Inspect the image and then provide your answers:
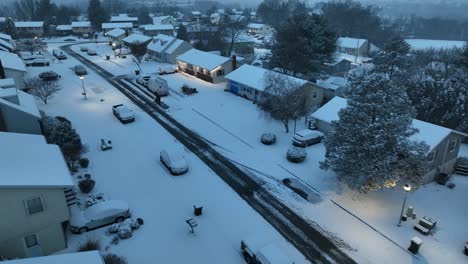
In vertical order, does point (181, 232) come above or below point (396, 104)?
below

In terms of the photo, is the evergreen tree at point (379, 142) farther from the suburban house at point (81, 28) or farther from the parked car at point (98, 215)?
the suburban house at point (81, 28)

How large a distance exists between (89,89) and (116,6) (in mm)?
154680

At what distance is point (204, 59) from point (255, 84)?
1610 cm

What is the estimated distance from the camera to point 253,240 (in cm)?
1817

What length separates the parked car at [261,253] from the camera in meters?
16.6

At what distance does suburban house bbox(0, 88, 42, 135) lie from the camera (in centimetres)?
2553

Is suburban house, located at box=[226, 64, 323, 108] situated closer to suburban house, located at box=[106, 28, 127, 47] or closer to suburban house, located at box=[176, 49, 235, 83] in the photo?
suburban house, located at box=[176, 49, 235, 83]

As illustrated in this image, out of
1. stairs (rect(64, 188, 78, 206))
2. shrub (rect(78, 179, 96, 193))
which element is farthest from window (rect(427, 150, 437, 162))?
stairs (rect(64, 188, 78, 206))

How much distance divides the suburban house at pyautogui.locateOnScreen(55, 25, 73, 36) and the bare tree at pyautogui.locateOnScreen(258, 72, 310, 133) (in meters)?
98.5

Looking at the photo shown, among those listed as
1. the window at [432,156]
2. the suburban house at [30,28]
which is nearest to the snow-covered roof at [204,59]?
the window at [432,156]

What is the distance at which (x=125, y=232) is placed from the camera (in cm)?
1938

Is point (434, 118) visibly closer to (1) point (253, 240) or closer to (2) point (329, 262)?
(2) point (329, 262)

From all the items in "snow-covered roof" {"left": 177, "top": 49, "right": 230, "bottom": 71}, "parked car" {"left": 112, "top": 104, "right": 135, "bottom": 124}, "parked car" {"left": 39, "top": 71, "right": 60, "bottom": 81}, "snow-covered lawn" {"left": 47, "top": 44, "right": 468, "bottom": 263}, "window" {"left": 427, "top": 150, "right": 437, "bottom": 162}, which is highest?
"snow-covered roof" {"left": 177, "top": 49, "right": 230, "bottom": 71}

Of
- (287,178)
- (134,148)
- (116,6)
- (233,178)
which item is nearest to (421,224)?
(287,178)
